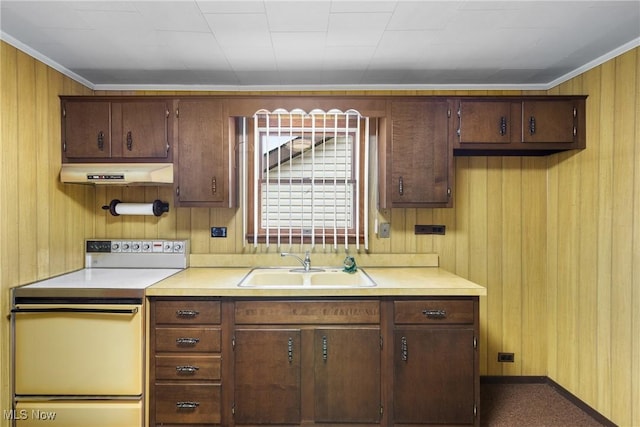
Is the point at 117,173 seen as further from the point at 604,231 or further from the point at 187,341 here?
the point at 604,231

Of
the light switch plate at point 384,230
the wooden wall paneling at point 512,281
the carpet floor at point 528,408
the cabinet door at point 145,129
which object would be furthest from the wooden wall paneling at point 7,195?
the wooden wall paneling at point 512,281

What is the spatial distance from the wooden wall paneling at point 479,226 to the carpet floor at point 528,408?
24 cm

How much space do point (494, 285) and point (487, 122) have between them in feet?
4.23

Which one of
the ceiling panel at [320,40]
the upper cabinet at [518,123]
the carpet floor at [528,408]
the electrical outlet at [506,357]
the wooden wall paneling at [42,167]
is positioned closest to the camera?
the ceiling panel at [320,40]

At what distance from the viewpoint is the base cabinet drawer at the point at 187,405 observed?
211cm

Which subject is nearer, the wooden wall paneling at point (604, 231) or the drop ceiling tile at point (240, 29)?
the drop ceiling tile at point (240, 29)

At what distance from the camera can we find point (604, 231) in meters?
2.30

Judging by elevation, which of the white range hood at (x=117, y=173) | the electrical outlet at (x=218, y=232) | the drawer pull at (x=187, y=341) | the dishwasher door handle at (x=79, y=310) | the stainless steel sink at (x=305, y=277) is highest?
the white range hood at (x=117, y=173)

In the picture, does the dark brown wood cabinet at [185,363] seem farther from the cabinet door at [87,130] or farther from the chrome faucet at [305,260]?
the cabinet door at [87,130]

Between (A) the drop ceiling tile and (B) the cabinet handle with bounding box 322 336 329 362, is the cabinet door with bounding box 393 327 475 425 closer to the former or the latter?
(B) the cabinet handle with bounding box 322 336 329 362

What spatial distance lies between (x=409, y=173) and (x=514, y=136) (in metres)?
0.77

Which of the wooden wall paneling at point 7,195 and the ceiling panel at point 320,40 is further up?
the ceiling panel at point 320,40

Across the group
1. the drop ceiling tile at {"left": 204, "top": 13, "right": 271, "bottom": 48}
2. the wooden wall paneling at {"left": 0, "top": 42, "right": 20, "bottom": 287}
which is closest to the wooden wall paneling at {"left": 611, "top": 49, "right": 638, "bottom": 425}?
the drop ceiling tile at {"left": 204, "top": 13, "right": 271, "bottom": 48}

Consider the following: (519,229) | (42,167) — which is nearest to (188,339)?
(42,167)
